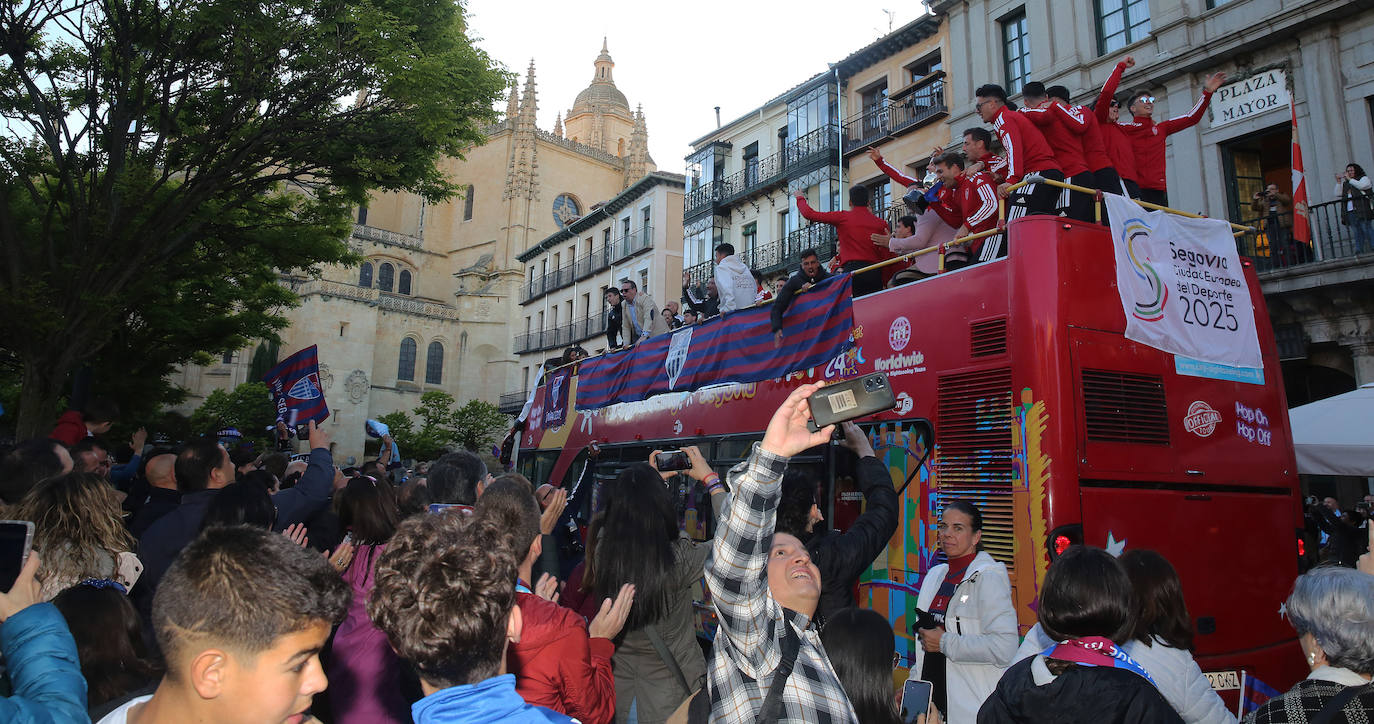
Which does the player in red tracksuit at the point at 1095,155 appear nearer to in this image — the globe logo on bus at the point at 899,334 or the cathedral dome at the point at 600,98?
the globe logo on bus at the point at 899,334

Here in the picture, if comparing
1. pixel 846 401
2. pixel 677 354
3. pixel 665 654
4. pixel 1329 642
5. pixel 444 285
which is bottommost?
pixel 665 654

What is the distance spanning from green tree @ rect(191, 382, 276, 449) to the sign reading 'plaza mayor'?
150 ft

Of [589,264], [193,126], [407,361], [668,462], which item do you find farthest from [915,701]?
[407,361]

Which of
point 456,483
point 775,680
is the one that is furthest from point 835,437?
point 775,680

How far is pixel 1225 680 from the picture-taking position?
211 inches

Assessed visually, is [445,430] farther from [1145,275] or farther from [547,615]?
[547,615]

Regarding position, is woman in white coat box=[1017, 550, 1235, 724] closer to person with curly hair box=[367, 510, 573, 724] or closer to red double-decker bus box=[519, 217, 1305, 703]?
red double-decker bus box=[519, 217, 1305, 703]

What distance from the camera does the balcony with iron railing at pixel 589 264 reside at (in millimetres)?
39688

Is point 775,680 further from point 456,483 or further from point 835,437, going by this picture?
point 835,437

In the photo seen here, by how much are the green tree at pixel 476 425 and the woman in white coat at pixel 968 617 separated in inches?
1826

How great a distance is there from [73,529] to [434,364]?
5839 centimetres

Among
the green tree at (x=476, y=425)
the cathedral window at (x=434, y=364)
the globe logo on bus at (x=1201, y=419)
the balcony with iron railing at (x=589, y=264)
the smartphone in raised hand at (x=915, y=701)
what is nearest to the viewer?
the smartphone in raised hand at (x=915, y=701)

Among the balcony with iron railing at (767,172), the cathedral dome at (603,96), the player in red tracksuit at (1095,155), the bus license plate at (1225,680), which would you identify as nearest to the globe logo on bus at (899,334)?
the player in red tracksuit at (1095,155)

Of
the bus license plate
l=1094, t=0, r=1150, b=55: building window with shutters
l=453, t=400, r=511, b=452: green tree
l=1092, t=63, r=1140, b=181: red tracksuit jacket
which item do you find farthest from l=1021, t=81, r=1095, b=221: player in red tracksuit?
l=453, t=400, r=511, b=452: green tree
